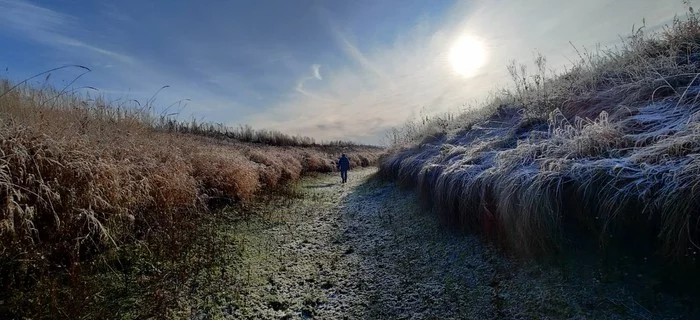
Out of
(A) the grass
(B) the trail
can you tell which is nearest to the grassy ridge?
(B) the trail

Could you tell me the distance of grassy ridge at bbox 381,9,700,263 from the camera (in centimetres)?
259

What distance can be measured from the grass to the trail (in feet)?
3.78

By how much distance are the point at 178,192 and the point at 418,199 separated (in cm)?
508

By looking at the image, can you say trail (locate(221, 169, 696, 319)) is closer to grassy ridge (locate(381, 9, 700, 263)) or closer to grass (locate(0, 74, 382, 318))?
grassy ridge (locate(381, 9, 700, 263))

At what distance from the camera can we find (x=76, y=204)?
352 centimetres

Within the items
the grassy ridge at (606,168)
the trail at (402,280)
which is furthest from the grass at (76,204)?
the grassy ridge at (606,168)

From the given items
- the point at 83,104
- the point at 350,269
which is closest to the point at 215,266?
the point at 350,269

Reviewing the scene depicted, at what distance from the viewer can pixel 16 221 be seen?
2984 mm

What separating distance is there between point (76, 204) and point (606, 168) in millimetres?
5781

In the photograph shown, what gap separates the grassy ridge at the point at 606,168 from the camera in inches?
102

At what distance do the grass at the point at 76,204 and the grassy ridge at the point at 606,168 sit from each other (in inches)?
164

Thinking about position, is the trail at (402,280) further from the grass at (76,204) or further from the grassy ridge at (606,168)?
the grass at (76,204)

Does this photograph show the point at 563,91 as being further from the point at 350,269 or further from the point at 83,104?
the point at 83,104

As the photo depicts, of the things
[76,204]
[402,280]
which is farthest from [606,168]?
[76,204]
